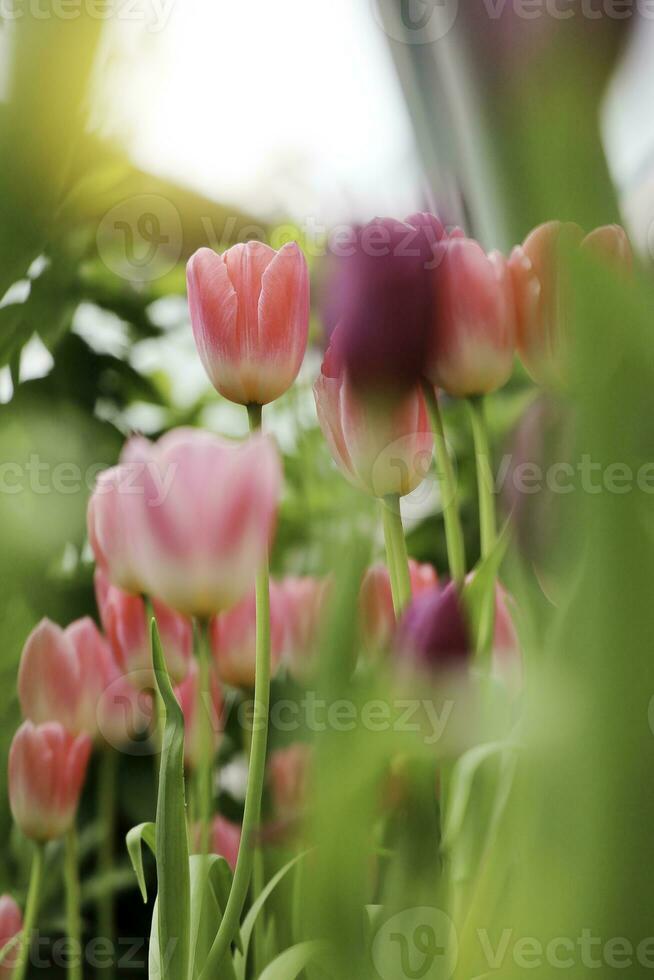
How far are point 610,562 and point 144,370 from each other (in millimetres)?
416

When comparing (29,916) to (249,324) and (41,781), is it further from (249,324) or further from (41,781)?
(249,324)

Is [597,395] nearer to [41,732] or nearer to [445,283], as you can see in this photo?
[445,283]

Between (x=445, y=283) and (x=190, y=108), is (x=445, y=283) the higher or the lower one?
the lower one

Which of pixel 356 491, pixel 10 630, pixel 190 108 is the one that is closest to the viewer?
pixel 356 491

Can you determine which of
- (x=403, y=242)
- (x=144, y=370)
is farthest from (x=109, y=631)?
(x=144, y=370)

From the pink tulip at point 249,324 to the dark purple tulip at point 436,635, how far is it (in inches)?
2.6

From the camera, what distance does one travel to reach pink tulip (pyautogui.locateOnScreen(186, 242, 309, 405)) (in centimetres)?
21

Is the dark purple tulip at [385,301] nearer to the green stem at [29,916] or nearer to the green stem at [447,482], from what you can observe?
the green stem at [447,482]

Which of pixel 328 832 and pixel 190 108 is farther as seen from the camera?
pixel 190 108

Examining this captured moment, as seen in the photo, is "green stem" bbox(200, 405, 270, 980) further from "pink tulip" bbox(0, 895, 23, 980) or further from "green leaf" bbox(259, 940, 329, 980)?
"pink tulip" bbox(0, 895, 23, 980)

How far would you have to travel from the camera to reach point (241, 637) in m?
0.27

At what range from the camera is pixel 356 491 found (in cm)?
22

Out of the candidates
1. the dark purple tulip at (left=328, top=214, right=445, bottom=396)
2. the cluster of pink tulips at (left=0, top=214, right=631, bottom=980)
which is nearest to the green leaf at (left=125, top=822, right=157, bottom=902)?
the cluster of pink tulips at (left=0, top=214, right=631, bottom=980)

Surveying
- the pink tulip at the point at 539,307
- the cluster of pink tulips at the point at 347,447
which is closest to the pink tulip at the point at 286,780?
the cluster of pink tulips at the point at 347,447
